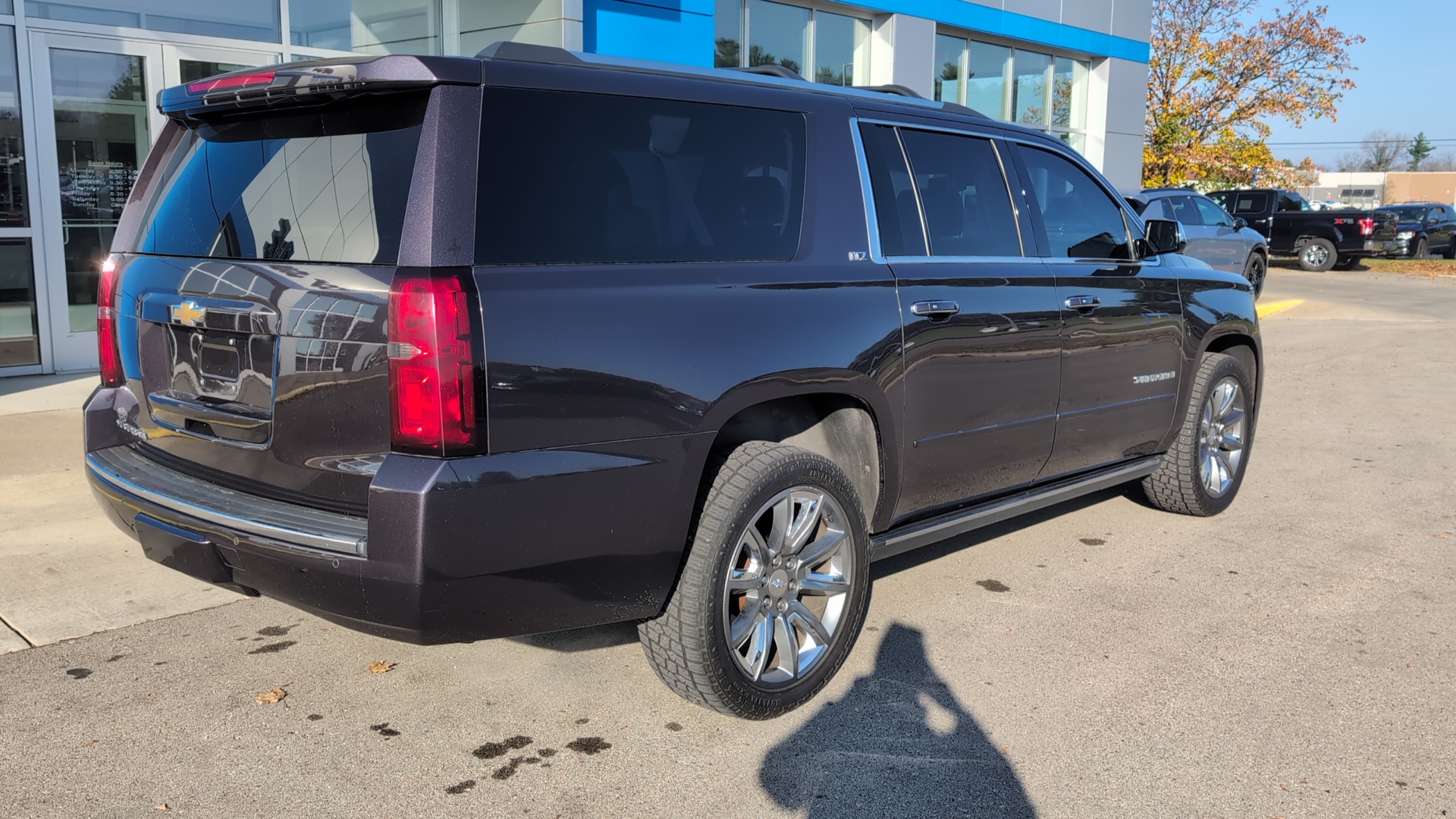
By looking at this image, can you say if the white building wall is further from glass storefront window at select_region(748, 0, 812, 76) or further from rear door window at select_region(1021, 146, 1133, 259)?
rear door window at select_region(1021, 146, 1133, 259)

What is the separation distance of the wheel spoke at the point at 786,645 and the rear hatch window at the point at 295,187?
163 centimetres

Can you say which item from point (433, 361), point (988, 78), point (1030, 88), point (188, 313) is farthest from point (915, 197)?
point (1030, 88)

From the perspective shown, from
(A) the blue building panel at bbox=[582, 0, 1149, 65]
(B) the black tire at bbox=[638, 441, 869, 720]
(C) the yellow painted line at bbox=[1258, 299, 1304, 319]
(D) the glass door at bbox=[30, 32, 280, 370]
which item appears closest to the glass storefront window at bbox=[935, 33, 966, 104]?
(A) the blue building panel at bbox=[582, 0, 1149, 65]

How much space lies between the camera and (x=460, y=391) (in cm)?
291

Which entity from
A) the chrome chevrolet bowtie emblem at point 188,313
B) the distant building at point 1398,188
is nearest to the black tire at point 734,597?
the chrome chevrolet bowtie emblem at point 188,313

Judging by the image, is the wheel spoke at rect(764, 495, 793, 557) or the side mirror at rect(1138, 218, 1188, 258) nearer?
the wheel spoke at rect(764, 495, 793, 557)

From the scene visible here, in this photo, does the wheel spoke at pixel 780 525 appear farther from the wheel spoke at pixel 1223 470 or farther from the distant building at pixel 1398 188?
the distant building at pixel 1398 188

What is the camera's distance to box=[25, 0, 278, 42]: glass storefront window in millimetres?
9391

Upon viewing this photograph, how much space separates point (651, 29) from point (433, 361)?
900cm

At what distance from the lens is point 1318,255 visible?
26641 mm

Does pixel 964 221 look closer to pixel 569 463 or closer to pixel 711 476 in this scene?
pixel 711 476

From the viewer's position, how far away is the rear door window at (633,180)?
10.1 ft

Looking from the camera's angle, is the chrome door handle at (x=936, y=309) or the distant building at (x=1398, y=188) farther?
the distant building at (x=1398, y=188)

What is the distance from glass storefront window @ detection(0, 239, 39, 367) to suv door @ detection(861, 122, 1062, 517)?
7.97m
